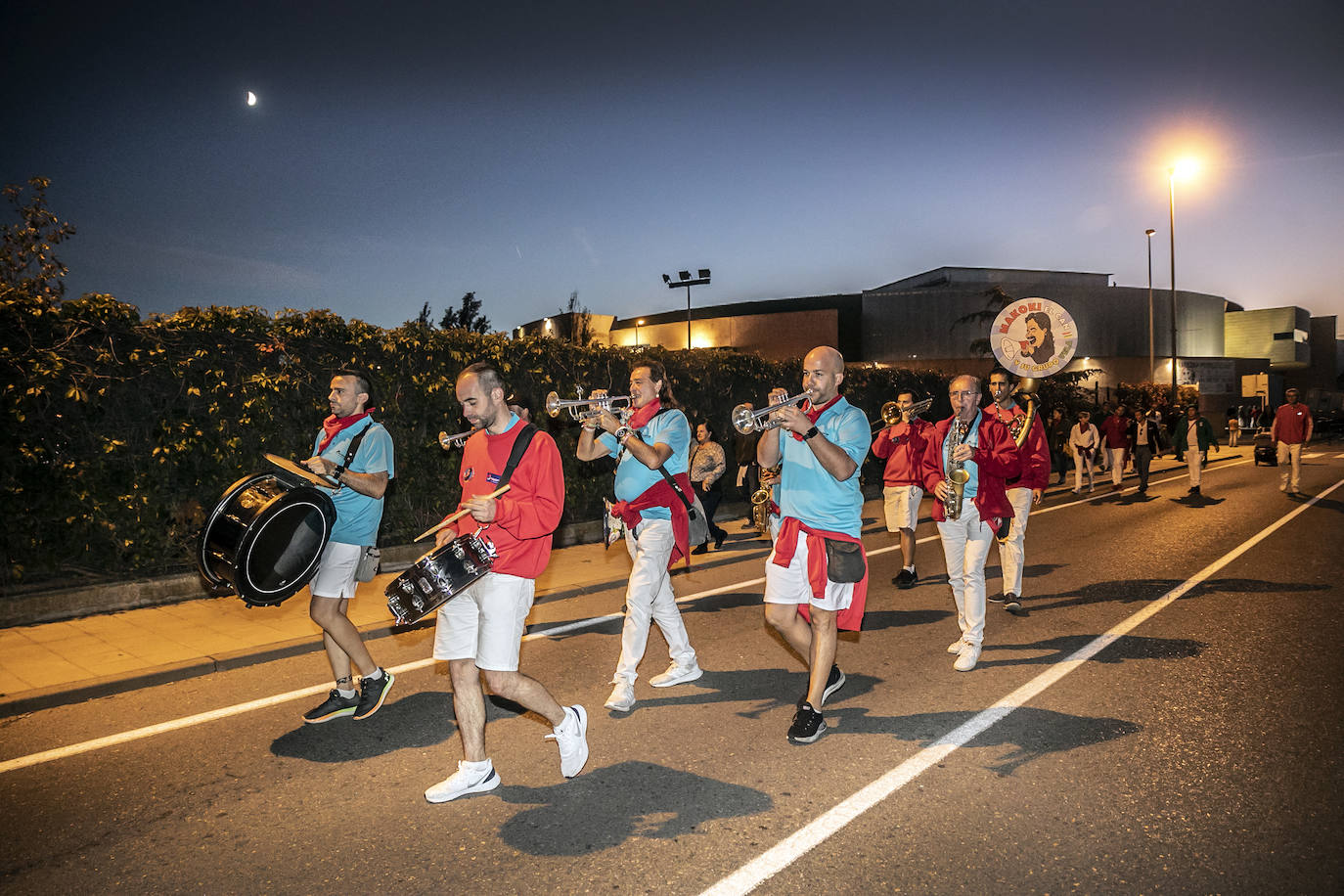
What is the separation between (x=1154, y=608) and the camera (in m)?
7.19

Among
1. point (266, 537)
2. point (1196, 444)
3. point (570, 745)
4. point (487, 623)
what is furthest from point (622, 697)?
point (1196, 444)

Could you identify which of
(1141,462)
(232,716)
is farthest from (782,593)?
(1141,462)

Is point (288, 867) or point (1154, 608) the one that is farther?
point (1154, 608)

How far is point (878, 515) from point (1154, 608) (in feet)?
24.8

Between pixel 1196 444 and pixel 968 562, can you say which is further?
pixel 1196 444

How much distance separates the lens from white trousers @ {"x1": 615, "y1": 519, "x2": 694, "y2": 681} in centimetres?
498

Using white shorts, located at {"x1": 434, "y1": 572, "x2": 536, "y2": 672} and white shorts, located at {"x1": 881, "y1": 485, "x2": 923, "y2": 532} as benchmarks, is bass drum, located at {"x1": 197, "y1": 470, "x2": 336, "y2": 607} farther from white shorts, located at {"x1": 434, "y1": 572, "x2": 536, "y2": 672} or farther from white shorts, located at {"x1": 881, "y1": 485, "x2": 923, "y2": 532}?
white shorts, located at {"x1": 881, "y1": 485, "x2": 923, "y2": 532}

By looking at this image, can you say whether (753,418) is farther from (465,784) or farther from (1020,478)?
(1020,478)

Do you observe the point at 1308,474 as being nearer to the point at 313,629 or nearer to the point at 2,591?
the point at 313,629

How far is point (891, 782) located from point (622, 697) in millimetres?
1693

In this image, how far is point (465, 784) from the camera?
12.2 ft

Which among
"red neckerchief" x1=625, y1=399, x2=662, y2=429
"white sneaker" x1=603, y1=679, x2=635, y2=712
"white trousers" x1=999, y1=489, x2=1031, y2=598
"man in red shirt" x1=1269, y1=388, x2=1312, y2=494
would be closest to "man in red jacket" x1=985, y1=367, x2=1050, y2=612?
"white trousers" x1=999, y1=489, x2=1031, y2=598

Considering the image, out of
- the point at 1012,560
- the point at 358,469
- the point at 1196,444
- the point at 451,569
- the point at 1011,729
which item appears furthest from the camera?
the point at 1196,444

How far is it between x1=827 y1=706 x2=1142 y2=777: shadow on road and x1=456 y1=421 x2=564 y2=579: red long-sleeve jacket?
1.99 m
